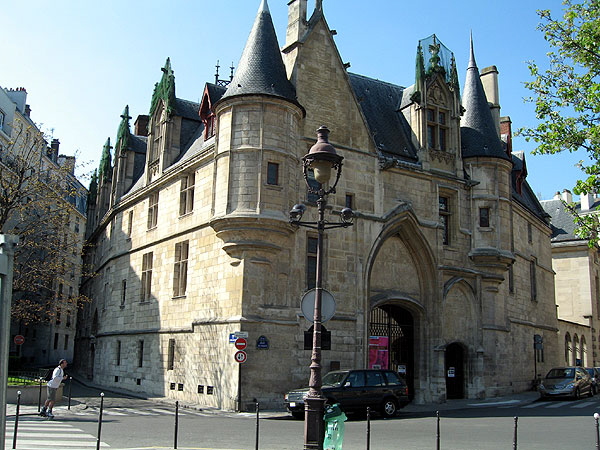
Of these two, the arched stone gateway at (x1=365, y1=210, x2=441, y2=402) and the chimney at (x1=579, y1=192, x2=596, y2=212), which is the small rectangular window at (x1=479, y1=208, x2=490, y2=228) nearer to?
the arched stone gateway at (x1=365, y1=210, x2=441, y2=402)

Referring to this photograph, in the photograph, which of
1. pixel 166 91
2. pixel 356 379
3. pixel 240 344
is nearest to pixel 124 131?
pixel 166 91

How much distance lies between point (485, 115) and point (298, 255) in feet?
42.6

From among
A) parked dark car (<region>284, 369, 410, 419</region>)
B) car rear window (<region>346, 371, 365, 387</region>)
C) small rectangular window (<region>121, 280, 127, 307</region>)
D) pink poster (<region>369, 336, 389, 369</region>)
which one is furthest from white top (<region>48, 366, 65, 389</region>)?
small rectangular window (<region>121, 280, 127, 307</region>)

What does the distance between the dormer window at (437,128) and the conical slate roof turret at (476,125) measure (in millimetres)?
1327

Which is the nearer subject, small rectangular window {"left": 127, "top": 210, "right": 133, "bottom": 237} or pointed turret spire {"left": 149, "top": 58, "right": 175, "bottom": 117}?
pointed turret spire {"left": 149, "top": 58, "right": 175, "bottom": 117}

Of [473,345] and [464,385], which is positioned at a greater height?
[473,345]

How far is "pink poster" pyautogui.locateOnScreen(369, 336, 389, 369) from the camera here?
23484 mm

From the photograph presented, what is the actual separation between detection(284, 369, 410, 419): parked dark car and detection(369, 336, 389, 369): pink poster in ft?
14.7

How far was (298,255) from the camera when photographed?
21.4m

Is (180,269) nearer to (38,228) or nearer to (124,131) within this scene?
(38,228)

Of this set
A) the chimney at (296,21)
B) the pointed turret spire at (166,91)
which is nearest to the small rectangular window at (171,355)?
the pointed turret spire at (166,91)

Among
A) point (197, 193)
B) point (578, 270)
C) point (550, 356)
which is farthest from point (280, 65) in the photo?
point (578, 270)

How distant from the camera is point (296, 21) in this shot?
23250 millimetres

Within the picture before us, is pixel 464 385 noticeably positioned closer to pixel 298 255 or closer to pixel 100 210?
pixel 298 255
